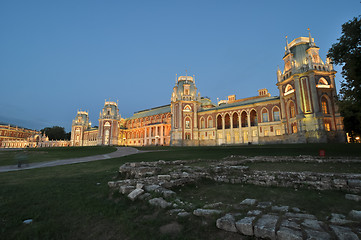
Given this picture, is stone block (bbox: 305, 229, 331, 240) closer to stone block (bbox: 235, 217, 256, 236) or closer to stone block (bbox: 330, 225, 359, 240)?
stone block (bbox: 330, 225, 359, 240)

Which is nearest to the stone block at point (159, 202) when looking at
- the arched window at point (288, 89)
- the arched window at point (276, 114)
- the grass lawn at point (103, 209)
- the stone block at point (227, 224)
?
the grass lawn at point (103, 209)

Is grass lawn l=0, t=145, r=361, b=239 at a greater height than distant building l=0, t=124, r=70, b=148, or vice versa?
distant building l=0, t=124, r=70, b=148

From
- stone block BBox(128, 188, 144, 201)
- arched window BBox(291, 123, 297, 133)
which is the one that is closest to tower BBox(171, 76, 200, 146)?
arched window BBox(291, 123, 297, 133)

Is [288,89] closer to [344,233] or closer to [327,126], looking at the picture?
[327,126]

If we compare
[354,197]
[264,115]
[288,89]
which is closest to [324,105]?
[288,89]

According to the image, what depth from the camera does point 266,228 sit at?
3805 mm

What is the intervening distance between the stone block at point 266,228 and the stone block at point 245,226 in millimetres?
111

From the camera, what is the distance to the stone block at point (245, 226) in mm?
3998

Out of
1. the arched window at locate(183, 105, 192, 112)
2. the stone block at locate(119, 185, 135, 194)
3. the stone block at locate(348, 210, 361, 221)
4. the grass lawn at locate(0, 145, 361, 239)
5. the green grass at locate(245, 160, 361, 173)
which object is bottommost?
the grass lawn at locate(0, 145, 361, 239)

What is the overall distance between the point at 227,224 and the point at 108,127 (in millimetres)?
92246

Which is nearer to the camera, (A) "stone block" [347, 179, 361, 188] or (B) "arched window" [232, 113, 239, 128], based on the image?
(A) "stone block" [347, 179, 361, 188]

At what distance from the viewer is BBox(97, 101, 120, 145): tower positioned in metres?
86.5

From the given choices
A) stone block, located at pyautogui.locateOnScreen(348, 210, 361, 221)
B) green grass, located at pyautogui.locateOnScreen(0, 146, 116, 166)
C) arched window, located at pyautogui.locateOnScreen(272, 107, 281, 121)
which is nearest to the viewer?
stone block, located at pyautogui.locateOnScreen(348, 210, 361, 221)

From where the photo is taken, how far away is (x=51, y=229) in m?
4.77
